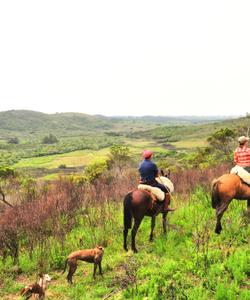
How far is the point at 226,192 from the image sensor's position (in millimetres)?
9305

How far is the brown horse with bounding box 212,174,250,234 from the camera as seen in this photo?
9250 millimetres

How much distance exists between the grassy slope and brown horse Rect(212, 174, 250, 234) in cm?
41

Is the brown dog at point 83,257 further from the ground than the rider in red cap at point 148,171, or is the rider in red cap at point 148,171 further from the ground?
the rider in red cap at point 148,171

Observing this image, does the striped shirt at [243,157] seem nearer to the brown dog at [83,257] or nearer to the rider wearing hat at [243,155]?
the rider wearing hat at [243,155]

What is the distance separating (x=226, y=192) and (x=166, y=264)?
8.93 ft

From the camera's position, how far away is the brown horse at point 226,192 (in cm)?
925

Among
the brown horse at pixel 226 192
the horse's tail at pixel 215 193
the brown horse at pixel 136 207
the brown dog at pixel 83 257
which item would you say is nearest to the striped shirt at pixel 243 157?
the brown horse at pixel 226 192

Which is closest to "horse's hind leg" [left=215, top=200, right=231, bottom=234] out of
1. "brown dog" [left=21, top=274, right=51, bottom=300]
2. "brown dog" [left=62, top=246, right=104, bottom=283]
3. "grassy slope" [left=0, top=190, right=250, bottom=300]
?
"grassy slope" [left=0, top=190, right=250, bottom=300]

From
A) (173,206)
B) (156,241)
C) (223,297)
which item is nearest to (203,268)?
(223,297)

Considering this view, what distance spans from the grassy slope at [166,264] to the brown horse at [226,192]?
409 mm

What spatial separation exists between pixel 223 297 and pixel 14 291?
14.5 ft

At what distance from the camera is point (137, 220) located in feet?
30.7

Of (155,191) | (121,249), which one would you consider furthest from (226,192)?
(121,249)

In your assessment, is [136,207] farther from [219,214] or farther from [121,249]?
[219,214]
